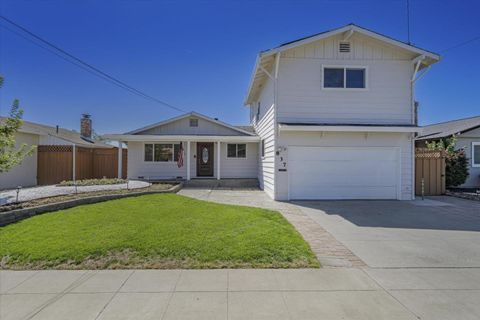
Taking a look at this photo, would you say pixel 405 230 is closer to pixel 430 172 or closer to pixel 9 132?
pixel 430 172

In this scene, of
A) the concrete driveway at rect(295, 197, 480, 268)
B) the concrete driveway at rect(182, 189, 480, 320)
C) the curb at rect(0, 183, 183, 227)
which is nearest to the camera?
the concrete driveway at rect(182, 189, 480, 320)

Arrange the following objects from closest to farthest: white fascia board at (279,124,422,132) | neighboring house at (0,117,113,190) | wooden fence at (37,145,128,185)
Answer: white fascia board at (279,124,422,132), neighboring house at (0,117,113,190), wooden fence at (37,145,128,185)

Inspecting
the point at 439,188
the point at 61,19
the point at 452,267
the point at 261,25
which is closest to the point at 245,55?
the point at 261,25

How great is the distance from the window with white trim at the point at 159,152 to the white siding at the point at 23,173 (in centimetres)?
561

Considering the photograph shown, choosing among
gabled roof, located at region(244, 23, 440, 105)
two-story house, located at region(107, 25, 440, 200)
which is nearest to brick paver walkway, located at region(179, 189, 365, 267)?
two-story house, located at region(107, 25, 440, 200)

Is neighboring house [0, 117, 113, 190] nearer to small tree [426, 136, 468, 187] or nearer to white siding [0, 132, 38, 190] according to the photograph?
white siding [0, 132, 38, 190]

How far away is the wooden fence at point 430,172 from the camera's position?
11.5 metres

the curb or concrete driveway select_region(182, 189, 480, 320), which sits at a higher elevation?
the curb

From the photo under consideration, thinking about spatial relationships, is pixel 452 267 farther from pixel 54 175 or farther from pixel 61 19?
pixel 54 175

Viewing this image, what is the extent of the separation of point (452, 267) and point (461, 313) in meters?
1.50

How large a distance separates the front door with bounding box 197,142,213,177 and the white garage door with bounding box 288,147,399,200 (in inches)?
259

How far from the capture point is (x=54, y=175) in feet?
45.7

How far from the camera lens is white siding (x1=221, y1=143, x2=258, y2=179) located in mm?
15062

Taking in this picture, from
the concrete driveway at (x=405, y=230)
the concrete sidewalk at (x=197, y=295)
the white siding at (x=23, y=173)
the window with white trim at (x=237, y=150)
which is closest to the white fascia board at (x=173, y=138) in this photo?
the window with white trim at (x=237, y=150)
